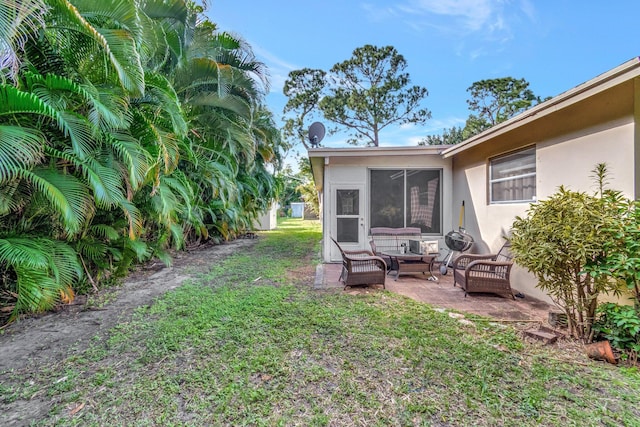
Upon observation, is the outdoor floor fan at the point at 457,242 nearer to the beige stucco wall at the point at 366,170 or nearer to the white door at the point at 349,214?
the beige stucco wall at the point at 366,170

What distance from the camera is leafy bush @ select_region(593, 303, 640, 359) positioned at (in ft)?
9.33

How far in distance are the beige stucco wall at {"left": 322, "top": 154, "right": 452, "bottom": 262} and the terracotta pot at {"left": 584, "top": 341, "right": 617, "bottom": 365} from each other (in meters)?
4.45

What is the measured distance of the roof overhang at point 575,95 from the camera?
292 centimetres

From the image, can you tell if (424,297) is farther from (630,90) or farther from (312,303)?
(630,90)

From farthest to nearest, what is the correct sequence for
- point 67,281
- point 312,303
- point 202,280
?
point 202,280
point 312,303
point 67,281

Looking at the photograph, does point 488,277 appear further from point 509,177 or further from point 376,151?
point 376,151

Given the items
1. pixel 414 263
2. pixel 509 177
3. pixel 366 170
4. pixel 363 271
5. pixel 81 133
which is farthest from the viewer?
pixel 366 170

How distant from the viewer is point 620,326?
9.71 ft

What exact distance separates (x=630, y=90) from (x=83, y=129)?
21.3 feet

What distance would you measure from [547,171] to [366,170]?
3.73 m

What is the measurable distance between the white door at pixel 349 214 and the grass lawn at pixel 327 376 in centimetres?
331

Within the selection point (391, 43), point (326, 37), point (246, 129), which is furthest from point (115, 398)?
point (391, 43)

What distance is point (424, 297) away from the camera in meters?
4.90

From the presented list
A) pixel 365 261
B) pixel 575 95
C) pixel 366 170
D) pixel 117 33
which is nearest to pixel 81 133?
pixel 117 33
